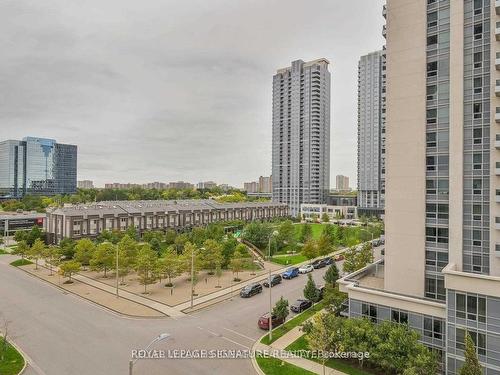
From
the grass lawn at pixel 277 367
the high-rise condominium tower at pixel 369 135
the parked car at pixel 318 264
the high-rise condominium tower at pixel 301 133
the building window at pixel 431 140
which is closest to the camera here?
the grass lawn at pixel 277 367

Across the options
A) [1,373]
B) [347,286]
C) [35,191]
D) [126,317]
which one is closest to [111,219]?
[126,317]

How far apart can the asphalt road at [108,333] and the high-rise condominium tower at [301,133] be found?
96721mm

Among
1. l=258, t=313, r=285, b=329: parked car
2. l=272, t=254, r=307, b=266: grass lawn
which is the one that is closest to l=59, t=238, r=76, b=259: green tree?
l=272, t=254, r=307, b=266: grass lawn

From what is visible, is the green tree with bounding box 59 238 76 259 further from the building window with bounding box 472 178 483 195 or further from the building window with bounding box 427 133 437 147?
the building window with bounding box 472 178 483 195

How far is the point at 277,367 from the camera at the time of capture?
71.0 ft

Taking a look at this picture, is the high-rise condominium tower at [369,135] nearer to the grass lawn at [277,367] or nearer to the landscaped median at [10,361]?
the grass lawn at [277,367]

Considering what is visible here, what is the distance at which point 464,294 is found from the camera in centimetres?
2070

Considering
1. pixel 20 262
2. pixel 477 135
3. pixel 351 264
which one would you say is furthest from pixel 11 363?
pixel 20 262

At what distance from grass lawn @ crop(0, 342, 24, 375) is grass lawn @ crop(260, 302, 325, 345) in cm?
1660

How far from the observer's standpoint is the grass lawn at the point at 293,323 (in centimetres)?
2638

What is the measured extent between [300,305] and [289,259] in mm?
24203

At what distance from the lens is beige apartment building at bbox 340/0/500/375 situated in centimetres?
2106

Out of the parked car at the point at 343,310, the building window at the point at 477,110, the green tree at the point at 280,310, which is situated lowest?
the parked car at the point at 343,310

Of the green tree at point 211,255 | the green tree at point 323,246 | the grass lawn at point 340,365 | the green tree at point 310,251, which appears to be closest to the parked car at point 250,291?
the green tree at point 211,255
